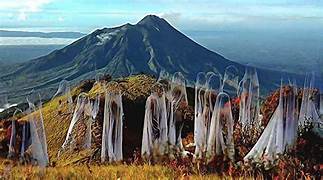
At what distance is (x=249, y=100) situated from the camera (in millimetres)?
12305

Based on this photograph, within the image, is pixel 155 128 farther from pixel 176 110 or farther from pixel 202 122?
pixel 202 122

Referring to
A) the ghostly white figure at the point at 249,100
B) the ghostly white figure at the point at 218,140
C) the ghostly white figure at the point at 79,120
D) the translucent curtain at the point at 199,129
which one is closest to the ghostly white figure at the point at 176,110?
the translucent curtain at the point at 199,129

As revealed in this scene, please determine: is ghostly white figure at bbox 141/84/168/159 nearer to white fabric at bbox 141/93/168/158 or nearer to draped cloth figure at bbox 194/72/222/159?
white fabric at bbox 141/93/168/158

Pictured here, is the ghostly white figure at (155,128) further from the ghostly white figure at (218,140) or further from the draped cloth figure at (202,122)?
the ghostly white figure at (218,140)

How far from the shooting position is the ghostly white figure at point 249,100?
1163 cm

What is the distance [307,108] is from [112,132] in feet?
12.4

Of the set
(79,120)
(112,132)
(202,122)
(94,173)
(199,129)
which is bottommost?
(94,173)

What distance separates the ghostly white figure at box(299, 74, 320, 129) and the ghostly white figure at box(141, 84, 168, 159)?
223 centimetres

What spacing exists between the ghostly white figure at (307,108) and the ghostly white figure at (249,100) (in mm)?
843

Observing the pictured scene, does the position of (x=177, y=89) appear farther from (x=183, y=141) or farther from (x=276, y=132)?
(x=276, y=132)

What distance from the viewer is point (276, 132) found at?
30.2 ft

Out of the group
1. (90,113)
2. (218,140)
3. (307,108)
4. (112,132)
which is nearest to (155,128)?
(112,132)

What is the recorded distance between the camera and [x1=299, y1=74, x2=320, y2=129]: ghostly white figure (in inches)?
411

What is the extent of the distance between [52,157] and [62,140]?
96 centimetres
